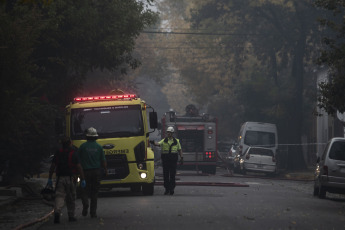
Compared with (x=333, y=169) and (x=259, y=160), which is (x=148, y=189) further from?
(x=259, y=160)

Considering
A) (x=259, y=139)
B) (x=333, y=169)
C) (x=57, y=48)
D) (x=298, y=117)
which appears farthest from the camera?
(x=298, y=117)

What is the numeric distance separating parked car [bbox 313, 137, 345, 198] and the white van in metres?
22.4

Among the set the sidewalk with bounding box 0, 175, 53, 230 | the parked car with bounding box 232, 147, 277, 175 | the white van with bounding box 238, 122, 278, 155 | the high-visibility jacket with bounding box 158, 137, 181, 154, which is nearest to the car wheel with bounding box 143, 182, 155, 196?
the high-visibility jacket with bounding box 158, 137, 181, 154

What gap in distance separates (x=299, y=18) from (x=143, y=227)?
118ft

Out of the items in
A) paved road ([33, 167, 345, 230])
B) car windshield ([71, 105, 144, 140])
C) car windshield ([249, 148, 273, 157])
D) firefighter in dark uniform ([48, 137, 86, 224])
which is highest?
car windshield ([71, 105, 144, 140])

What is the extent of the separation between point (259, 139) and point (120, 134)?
85.0 ft

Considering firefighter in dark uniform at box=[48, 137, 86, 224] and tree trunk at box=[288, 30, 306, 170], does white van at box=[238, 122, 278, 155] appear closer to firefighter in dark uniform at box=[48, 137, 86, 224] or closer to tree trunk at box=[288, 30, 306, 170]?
tree trunk at box=[288, 30, 306, 170]

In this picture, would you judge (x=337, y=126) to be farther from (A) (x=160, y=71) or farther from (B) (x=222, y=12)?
(A) (x=160, y=71)

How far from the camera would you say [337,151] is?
23641 millimetres

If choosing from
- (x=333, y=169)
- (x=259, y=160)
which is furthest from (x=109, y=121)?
(x=259, y=160)

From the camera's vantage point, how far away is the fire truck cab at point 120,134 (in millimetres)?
21688

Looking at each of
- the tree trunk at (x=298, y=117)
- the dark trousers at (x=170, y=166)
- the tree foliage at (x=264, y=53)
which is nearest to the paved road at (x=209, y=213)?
the dark trousers at (x=170, y=166)

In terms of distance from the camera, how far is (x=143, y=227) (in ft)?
45.6

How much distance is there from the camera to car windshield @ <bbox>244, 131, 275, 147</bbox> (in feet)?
153
